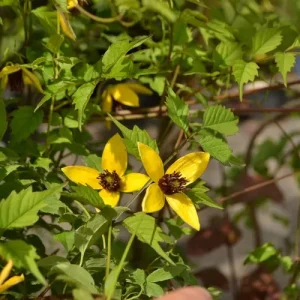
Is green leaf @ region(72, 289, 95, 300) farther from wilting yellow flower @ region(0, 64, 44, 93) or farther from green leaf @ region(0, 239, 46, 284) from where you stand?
wilting yellow flower @ region(0, 64, 44, 93)

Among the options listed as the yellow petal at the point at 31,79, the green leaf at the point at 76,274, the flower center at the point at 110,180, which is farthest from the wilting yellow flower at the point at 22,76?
the green leaf at the point at 76,274

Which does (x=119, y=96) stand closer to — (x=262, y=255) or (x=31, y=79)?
(x=31, y=79)

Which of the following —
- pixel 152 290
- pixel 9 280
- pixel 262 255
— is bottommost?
pixel 262 255

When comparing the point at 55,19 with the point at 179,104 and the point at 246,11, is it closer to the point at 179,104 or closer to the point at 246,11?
the point at 179,104

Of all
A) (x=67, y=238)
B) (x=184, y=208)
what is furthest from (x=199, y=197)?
(x=67, y=238)

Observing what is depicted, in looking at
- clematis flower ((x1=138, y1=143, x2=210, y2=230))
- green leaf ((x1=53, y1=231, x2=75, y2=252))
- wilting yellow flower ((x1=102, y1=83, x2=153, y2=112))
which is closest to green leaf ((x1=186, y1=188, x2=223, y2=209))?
clematis flower ((x1=138, y1=143, x2=210, y2=230))
